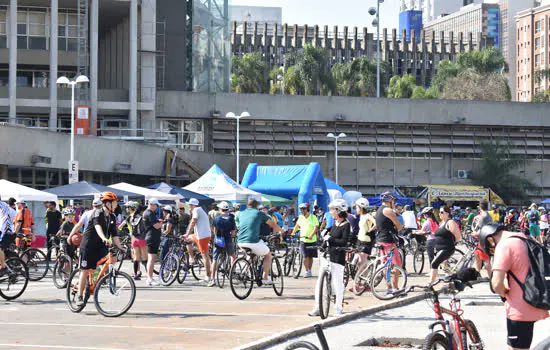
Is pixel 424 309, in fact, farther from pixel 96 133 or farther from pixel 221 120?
pixel 221 120

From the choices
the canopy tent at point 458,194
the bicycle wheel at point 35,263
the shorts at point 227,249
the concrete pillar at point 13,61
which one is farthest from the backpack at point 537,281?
the canopy tent at point 458,194

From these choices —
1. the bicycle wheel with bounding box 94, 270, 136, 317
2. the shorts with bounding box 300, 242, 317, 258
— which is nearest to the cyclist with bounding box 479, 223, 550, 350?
the bicycle wheel with bounding box 94, 270, 136, 317

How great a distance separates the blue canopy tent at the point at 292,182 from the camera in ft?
128

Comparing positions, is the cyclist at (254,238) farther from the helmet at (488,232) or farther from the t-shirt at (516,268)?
the t-shirt at (516,268)

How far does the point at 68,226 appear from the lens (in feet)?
74.6

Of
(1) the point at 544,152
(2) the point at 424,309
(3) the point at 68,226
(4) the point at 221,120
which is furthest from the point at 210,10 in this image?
(2) the point at 424,309

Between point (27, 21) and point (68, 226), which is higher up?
point (27, 21)

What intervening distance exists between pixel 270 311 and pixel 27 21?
181 feet

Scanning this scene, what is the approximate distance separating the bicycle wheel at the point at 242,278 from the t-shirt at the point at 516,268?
32.6 ft

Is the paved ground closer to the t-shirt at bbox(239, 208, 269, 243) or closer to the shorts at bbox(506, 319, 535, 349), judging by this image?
the t-shirt at bbox(239, 208, 269, 243)

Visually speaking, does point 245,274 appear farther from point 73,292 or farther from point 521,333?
point 521,333

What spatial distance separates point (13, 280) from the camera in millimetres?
16641

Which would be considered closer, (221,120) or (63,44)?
(63,44)

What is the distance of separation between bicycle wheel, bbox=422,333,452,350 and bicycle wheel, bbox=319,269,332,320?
599 cm
